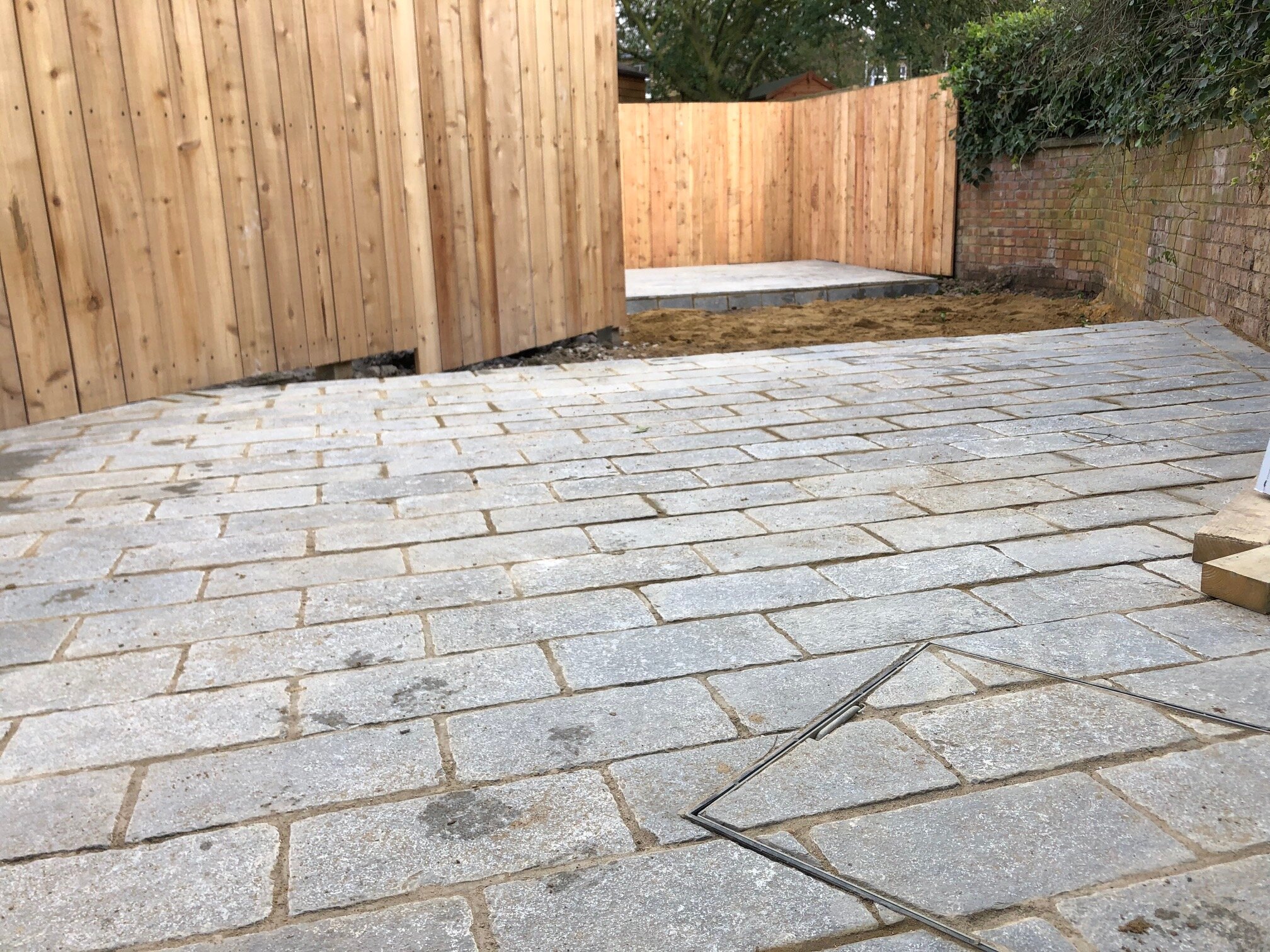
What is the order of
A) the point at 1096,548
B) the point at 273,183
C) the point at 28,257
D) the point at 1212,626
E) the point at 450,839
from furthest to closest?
the point at 273,183 → the point at 28,257 → the point at 1096,548 → the point at 1212,626 → the point at 450,839

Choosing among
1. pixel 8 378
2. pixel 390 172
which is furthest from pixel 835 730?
pixel 390 172

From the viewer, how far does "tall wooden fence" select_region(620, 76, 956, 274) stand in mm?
11539

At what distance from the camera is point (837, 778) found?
178 centimetres

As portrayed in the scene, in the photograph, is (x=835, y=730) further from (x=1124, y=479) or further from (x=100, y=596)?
(x=1124, y=479)

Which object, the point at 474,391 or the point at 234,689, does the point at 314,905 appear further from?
the point at 474,391

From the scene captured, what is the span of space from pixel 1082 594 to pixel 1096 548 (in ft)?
1.15

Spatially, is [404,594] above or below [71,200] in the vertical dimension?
below

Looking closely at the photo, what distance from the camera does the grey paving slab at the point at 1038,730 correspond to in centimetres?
181

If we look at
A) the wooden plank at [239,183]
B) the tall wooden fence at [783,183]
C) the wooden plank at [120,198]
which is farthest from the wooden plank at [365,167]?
the tall wooden fence at [783,183]

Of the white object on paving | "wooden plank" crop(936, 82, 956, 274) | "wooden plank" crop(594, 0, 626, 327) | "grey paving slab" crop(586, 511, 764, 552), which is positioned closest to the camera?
"grey paving slab" crop(586, 511, 764, 552)

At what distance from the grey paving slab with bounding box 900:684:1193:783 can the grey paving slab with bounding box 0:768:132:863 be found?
1389mm

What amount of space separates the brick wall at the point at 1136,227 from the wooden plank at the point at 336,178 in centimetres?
484

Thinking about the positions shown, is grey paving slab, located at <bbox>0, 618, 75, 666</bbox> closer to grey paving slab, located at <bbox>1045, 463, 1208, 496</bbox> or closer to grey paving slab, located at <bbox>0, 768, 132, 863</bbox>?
grey paving slab, located at <bbox>0, 768, 132, 863</bbox>

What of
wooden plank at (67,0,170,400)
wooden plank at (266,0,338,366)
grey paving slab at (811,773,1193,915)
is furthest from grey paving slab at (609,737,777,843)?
wooden plank at (266,0,338,366)
